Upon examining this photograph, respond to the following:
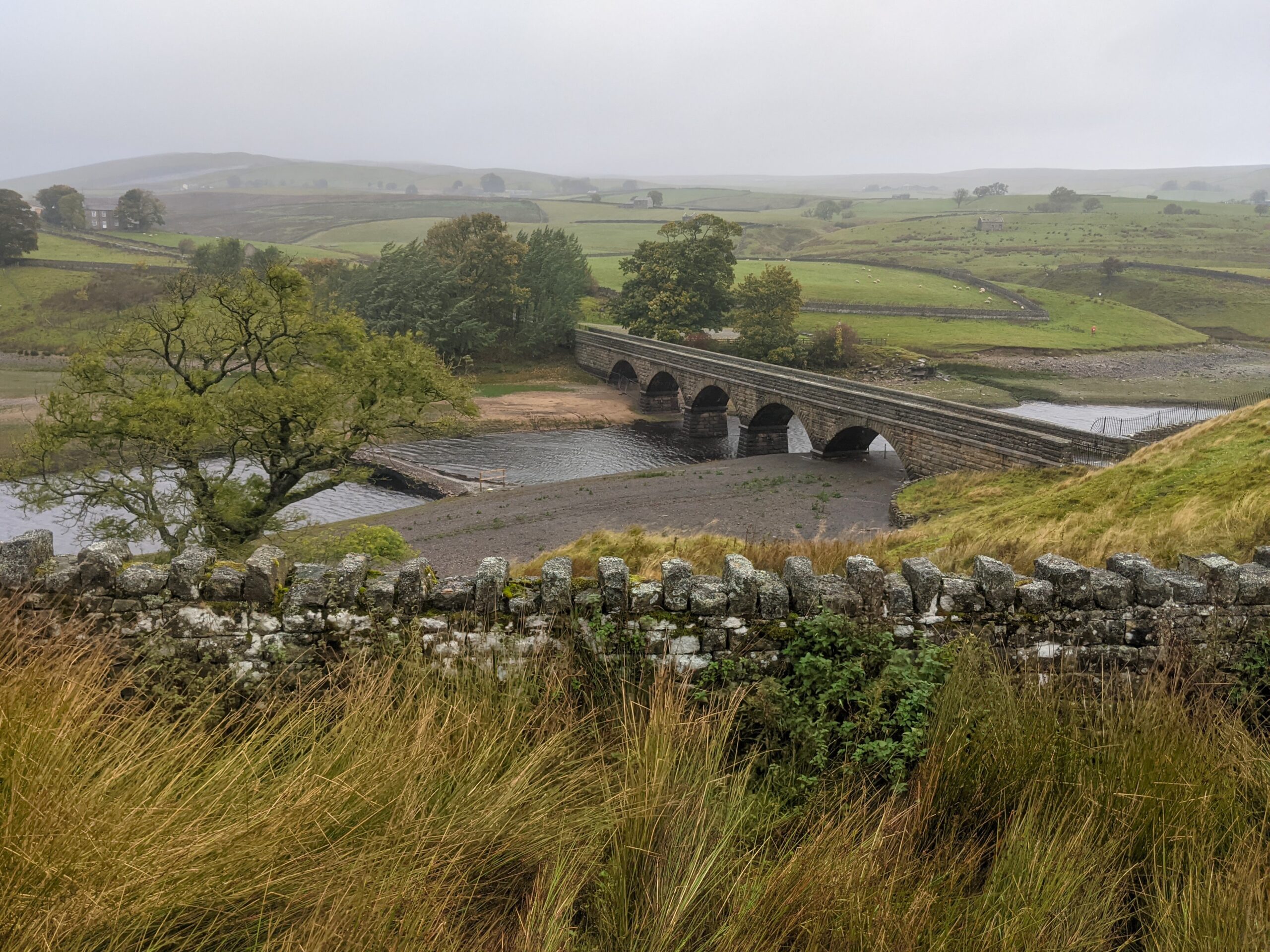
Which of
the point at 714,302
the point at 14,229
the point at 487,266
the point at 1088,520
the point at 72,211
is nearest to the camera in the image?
the point at 1088,520

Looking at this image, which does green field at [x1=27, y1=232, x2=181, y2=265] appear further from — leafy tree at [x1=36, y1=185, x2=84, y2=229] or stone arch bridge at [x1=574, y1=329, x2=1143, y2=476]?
stone arch bridge at [x1=574, y1=329, x2=1143, y2=476]

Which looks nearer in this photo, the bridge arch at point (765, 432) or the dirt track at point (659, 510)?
the dirt track at point (659, 510)

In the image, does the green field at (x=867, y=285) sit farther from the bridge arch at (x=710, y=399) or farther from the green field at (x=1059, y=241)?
the bridge arch at (x=710, y=399)

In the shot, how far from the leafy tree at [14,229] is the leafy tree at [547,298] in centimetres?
5723

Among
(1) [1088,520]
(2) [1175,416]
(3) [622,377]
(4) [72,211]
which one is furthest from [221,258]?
(1) [1088,520]

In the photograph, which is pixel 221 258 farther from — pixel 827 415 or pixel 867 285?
pixel 867 285

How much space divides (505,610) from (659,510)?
2504 cm

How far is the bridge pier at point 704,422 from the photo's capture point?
5466 cm

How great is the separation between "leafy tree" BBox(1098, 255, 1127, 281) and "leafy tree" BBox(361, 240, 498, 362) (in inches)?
3604

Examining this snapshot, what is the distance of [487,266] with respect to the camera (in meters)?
70.6

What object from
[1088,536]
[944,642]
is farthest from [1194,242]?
[944,642]

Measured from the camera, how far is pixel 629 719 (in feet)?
17.7

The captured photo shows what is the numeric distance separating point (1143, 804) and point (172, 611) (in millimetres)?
6951

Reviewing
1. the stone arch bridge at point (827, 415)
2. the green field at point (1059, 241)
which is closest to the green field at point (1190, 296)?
the green field at point (1059, 241)
